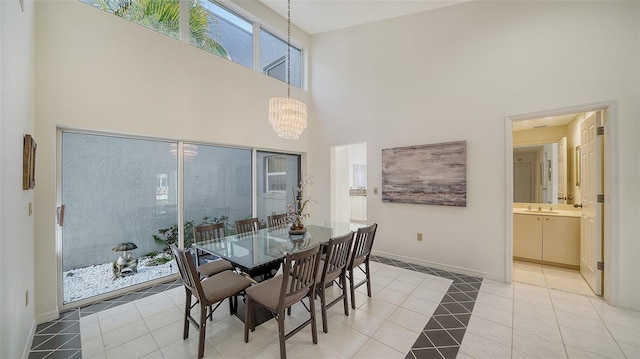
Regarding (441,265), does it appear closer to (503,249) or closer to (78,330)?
(503,249)

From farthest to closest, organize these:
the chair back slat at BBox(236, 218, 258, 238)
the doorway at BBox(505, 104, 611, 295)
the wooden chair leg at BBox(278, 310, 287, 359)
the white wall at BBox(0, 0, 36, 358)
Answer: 1. the chair back slat at BBox(236, 218, 258, 238)
2. the doorway at BBox(505, 104, 611, 295)
3. the wooden chair leg at BBox(278, 310, 287, 359)
4. the white wall at BBox(0, 0, 36, 358)

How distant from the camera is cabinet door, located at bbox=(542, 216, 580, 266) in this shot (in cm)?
368

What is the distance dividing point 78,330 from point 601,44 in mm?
6198

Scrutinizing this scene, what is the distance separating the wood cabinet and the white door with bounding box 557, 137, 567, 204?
2.05 ft

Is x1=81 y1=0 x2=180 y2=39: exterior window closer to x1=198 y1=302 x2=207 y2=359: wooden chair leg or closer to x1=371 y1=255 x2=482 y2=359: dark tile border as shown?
x1=198 y1=302 x2=207 y2=359: wooden chair leg

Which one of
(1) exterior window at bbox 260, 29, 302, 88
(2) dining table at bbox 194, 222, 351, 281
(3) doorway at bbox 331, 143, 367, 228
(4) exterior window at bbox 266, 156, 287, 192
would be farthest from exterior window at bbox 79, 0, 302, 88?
(2) dining table at bbox 194, 222, 351, 281

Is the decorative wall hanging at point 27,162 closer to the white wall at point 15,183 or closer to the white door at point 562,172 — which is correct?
the white wall at point 15,183

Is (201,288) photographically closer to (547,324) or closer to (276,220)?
(276,220)

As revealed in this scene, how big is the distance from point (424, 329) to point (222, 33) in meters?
4.96

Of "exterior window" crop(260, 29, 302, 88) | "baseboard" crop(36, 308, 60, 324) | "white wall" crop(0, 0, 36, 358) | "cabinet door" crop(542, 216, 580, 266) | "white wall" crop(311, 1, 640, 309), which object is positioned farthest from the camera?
"exterior window" crop(260, 29, 302, 88)

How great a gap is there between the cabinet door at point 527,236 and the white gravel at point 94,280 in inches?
224

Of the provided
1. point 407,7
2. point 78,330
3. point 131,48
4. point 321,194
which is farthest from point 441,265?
point 131,48

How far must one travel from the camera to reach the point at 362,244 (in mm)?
2756

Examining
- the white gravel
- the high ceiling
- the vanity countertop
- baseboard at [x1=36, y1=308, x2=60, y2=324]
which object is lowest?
baseboard at [x1=36, y1=308, x2=60, y2=324]
